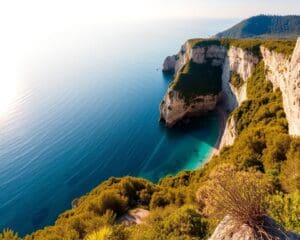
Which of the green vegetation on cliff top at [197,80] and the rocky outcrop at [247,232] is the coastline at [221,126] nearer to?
the green vegetation on cliff top at [197,80]

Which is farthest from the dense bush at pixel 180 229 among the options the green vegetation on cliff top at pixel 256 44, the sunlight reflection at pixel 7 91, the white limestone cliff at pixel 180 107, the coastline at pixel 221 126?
the sunlight reflection at pixel 7 91

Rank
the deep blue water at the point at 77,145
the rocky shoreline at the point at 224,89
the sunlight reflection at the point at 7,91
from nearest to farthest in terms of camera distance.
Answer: the deep blue water at the point at 77,145
the rocky shoreline at the point at 224,89
the sunlight reflection at the point at 7,91

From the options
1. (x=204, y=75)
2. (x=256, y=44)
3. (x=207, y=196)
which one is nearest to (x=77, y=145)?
(x=207, y=196)

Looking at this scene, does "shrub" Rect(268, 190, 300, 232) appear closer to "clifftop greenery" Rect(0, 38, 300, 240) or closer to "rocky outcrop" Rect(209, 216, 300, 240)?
"clifftop greenery" Rect(0, 38, 300, 240)

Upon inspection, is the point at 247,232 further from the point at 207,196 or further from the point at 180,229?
the point at 207,196

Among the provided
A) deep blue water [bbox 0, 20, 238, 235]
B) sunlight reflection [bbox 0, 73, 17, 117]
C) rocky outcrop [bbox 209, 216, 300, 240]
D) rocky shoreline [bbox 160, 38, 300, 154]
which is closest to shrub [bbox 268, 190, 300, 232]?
rocky outcrop [bbox 209, 216, 300, 240]

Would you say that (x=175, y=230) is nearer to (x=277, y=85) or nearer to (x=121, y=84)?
(x=277, y=85)

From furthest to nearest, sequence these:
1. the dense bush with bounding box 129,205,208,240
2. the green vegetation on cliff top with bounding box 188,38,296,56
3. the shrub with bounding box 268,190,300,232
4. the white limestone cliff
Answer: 1. the white limestone cliff
2. the green vegetation on cliff top with bounding box 188,38,296,56
3. the dense bush with bounding box 129,205,208,240
4. the shrub with bounding box 268,190,300,232

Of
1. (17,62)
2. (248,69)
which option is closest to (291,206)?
(248,69)
